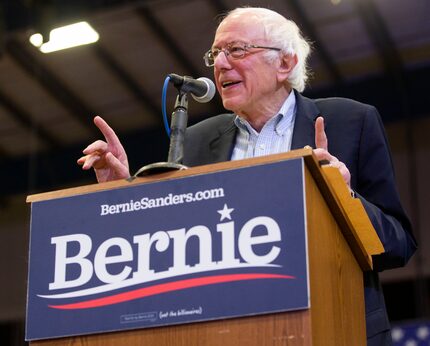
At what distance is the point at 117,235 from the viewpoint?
62.4 inches

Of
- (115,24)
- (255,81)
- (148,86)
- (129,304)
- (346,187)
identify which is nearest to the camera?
(129,304)

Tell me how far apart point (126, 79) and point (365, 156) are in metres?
6.45

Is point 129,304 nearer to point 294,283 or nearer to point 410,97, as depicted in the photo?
point 294,283

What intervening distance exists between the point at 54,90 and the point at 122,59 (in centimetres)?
106

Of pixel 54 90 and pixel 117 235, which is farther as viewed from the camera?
pixel 54 90

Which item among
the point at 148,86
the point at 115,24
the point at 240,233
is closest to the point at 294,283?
the point at 240,233

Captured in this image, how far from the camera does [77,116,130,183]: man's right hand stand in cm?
191

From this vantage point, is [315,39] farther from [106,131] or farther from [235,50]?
[106,131]

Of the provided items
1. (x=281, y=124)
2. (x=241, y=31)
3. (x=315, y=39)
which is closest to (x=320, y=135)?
(x=281, y=124)

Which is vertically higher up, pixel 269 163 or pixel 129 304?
pixel 269 163

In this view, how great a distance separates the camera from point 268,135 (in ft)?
7.61

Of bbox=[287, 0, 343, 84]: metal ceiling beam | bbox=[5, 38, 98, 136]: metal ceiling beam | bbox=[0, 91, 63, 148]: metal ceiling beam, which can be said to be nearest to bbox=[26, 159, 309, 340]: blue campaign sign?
bbox=[287, 0, 343, 84]: metal ceiling beam

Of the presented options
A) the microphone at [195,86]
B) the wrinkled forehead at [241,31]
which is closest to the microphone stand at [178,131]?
the microphone at [195,86]

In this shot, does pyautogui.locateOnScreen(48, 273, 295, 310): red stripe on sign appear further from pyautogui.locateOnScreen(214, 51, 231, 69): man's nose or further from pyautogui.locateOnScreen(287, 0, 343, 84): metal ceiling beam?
pyautogui.locateOnScreen(287, 0, 343, 84): metal ceiling beam
